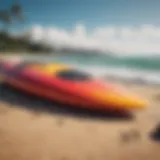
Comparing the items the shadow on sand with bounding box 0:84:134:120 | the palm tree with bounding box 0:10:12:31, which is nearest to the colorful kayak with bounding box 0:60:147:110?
the shadow on sand with bounding box 0:84:134:120

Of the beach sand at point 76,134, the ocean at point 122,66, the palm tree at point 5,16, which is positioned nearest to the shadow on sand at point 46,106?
the beach sand at point 76,134

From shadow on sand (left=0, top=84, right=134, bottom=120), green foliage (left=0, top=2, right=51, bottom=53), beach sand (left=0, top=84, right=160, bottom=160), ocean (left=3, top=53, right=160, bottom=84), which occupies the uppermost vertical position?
green foliage (left=0, top=2, right=51, bottom=53)

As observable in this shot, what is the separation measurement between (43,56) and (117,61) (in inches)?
14.0

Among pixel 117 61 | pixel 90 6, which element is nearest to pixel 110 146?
pixel 117 61

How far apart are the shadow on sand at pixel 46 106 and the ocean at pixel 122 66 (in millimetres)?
164

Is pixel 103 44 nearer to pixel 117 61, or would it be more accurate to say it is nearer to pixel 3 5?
pixel 117 61

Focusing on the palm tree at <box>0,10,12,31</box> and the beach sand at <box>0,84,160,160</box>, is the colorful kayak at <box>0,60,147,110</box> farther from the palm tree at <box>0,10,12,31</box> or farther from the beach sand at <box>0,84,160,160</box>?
the palm tree at <box>0,10,12,31</box>

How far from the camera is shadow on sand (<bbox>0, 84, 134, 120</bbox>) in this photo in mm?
1271

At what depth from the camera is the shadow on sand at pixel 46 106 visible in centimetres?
127

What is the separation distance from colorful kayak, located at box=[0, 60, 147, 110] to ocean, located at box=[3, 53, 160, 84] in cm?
4

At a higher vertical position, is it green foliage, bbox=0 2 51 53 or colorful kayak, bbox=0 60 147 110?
green foliage, bbox=0 2 51 53

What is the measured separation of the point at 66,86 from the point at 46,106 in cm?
13

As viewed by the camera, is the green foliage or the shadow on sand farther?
the green foliage

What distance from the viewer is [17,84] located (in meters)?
1.44
